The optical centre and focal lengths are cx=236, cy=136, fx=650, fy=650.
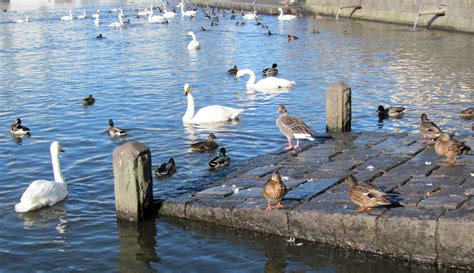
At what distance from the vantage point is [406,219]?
791cm

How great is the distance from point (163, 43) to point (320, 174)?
88.4 feet

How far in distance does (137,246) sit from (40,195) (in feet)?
8.07

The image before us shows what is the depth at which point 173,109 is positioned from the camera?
18891 millimetres

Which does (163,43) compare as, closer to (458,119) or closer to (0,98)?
(0,98)

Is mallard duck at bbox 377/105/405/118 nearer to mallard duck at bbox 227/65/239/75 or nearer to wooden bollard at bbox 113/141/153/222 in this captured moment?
wooden bollard at bbox 113/141/153/222

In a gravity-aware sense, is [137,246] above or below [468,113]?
below

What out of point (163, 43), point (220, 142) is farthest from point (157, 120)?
point (163, 43)

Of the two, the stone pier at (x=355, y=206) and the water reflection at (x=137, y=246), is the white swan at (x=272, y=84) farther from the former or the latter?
the water reflection at (x=137, y=246)

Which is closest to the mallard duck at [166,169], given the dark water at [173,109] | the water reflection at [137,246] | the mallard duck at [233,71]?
the dark water at [173,109]

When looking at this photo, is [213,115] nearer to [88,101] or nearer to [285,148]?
[285,148]

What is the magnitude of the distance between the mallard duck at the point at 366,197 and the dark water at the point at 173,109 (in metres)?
0.66

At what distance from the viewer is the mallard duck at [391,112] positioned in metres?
16.3

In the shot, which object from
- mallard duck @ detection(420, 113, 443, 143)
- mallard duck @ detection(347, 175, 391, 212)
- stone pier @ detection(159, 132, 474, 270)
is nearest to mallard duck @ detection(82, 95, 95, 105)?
stone pier @ detection(159, 132, 474, 270)

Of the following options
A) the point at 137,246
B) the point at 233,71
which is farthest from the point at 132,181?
the point at 233,71
